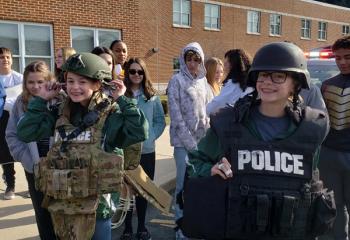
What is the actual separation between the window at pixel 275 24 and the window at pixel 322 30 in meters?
6.24

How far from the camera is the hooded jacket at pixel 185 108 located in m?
4.23

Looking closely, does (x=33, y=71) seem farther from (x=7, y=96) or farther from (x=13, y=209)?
(x=13, y=209)

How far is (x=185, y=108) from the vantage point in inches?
168

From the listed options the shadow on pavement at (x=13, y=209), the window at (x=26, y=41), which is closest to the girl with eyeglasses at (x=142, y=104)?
the shadow on pavement at (x=13, y=209)

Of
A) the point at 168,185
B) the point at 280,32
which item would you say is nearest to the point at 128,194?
the point at 168,185

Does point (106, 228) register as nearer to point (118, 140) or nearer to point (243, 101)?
point (118, 140)

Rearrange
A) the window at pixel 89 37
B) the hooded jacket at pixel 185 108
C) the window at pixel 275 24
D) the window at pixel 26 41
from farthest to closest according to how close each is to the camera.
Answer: the window at pixel 275 24 < the window at pixel 89 37 < the window at pixel 26 41 < the hooded jacket at pixel 185 108

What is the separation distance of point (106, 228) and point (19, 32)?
1096 cm

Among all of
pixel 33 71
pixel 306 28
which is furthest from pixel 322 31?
pixel 33 71

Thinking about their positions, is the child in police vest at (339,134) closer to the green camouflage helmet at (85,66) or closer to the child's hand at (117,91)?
the child's hand at (117,91)

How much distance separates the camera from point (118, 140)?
258 cm

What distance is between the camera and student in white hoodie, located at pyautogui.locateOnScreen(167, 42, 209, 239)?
424 centimetres

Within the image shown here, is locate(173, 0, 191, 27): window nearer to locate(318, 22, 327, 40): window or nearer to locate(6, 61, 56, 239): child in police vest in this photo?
locate(318, 22, 327, 40): window

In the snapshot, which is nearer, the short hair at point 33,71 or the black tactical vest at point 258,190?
the black tactical vest at point 258,190
